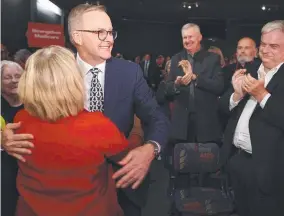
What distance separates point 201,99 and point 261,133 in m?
1.50

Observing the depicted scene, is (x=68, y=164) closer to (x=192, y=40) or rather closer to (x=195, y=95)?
(x=195, y=95)

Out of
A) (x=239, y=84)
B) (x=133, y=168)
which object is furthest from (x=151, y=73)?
(x=133, y=168)

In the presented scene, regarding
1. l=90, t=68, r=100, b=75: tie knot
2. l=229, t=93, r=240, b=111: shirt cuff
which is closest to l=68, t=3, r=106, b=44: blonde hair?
l=90, t=68, r=100, b=75: tie knot

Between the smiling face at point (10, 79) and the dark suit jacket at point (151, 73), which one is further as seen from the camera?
the dark suit jacket at point (151, 73)

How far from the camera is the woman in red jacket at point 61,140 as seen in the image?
1.32 metres

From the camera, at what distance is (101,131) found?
135cm

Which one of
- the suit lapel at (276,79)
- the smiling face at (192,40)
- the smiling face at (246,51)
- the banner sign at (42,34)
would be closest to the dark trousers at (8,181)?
the suit lapel at (276,79)

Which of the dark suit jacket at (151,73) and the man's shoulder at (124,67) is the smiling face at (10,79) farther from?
the dark suit jacket at (151,73)

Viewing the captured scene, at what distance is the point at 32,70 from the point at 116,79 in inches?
19.1

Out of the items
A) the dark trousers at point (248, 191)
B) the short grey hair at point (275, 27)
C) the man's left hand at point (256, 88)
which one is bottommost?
the dark trousers at point (248, 191)

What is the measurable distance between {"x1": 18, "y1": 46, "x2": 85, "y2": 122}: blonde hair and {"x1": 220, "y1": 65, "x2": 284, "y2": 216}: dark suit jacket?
122cm

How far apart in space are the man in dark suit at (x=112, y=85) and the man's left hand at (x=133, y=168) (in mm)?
114

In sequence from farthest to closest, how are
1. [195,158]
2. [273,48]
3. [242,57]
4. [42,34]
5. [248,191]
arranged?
[42,34] < [242,57] < [195,158] < [248,191] < [273,48]

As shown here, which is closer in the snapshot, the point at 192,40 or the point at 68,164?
the point at 68,164
